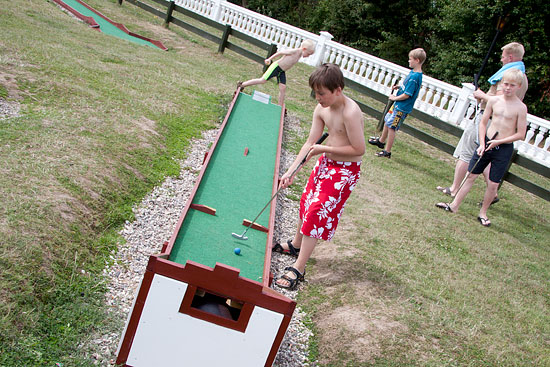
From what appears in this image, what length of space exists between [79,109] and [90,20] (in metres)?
7.46

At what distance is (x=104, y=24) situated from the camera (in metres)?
12.9

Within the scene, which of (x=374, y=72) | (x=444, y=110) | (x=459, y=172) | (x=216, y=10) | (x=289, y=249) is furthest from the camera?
(x=216, y=10)

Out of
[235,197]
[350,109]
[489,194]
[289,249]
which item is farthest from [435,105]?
[350,109]

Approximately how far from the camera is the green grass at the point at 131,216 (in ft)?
10.8

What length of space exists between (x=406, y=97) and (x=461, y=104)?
4737mm

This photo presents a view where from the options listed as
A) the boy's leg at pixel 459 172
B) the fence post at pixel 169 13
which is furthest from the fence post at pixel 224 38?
the boy's leg at pixel 459 172

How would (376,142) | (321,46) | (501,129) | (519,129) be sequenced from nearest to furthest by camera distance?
(519,129), (501,129), (376,142), (321,46)

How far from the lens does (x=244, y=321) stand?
108 inches

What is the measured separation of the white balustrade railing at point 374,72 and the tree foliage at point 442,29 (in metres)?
5.50

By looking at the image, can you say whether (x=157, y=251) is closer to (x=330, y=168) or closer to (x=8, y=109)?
(x=330, y=168)

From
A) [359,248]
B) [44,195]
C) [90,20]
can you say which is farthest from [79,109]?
[90,20]

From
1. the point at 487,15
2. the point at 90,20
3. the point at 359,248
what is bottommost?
the point at 359,248

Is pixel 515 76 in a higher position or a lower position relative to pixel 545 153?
higher

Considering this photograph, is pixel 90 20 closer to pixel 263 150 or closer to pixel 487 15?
pixel 263 150
